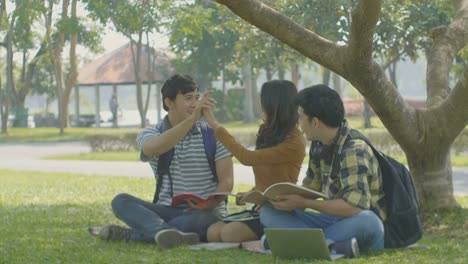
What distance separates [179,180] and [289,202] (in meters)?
1.39

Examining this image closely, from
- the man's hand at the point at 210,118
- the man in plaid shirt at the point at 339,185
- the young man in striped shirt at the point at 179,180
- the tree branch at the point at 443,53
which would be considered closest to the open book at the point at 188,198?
the young man in striped shirt at the point at 179,180

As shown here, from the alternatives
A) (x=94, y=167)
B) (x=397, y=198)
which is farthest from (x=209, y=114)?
(x=94, y=167)

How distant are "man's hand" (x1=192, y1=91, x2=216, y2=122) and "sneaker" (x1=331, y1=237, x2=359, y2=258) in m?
1.38

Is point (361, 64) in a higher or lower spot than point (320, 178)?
higher

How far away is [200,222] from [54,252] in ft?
3.42

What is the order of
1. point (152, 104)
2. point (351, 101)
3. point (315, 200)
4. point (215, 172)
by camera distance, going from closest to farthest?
point (315, 200)
point (215, 172)
point (351, 101)
point (152, 104)

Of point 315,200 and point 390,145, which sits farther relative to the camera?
point 390,145

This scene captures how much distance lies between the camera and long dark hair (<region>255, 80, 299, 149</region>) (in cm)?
Answer: 794

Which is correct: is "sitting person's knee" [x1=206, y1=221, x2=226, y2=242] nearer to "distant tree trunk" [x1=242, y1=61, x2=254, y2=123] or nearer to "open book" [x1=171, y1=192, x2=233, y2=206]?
"open book" [x1=171, y1=192, x2=233, y2=206]

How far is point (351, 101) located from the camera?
207ft

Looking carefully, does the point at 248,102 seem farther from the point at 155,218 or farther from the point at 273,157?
the point at 273,157

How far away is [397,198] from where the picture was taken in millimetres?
7414

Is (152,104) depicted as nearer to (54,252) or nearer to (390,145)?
(390,145)

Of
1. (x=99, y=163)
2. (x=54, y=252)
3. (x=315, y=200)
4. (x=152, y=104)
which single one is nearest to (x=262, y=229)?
(x=315, y=200)
